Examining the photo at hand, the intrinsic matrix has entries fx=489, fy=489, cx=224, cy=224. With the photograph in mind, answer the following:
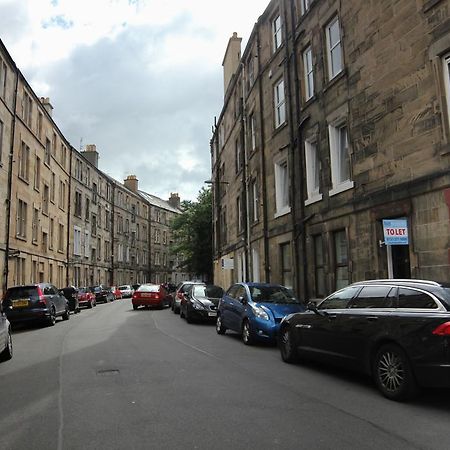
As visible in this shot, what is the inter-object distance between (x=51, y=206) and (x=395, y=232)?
29.0 m

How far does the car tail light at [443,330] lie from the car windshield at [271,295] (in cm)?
662

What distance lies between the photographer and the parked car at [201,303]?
17.2m

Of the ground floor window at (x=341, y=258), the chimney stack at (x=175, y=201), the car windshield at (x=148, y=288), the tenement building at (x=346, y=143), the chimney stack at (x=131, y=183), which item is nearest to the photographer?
the tenement building at (x=346, y=143)

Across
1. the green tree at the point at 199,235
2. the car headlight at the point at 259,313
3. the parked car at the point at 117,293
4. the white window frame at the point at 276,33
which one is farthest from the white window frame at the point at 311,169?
the parked car at the point at 117,293

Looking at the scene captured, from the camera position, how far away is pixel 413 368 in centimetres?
588

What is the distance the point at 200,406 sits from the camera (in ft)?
18.9

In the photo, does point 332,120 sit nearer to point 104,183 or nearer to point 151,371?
point 151,371

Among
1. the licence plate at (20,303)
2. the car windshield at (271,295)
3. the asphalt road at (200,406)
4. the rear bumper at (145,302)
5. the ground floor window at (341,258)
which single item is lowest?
the asphalt road at (200,406)

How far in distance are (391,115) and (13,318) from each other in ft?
45.4

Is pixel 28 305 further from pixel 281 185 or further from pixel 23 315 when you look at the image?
pixel 281 185

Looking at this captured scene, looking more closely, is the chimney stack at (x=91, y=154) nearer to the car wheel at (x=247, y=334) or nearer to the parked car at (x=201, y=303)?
the parked car at (x=201, y=303)

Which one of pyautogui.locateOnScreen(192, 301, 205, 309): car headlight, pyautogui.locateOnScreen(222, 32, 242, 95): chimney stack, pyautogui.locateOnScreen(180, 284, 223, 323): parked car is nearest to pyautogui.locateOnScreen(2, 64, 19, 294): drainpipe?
pyautogui.locateOnScreen(180, 284, 223, 323): parked car

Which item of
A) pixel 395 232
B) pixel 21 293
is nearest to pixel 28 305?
pixel 21 293

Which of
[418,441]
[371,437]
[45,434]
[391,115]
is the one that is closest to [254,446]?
[371,437]
